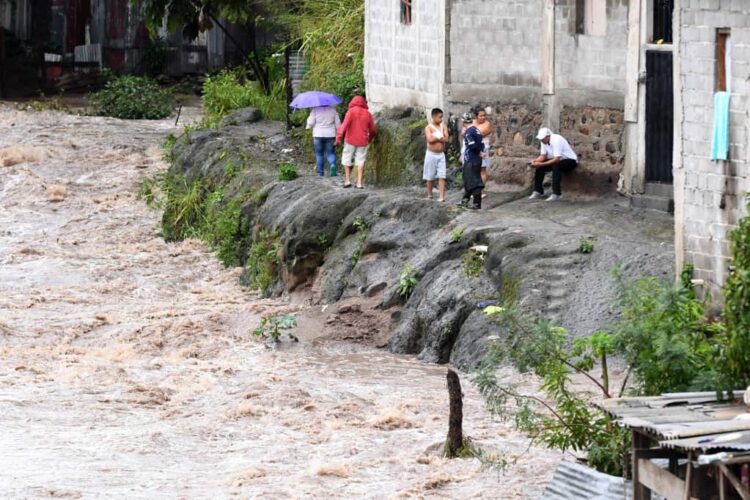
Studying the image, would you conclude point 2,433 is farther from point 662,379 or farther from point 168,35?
point 168,35

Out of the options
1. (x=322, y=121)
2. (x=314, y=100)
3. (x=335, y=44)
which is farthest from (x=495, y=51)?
(x=335, y=44)

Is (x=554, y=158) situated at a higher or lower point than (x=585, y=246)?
higher

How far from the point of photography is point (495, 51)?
72.2 ft

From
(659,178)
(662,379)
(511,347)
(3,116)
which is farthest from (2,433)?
Result: (3,116)

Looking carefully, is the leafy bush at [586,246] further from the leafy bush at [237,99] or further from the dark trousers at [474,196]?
the leafy bush at [237,99]

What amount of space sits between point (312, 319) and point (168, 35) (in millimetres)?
20713

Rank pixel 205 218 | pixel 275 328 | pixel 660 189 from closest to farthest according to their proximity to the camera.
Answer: pixel 660 189 → pixel 275 328 → pixel 205 218

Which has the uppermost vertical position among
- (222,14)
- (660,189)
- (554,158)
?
(222,14)

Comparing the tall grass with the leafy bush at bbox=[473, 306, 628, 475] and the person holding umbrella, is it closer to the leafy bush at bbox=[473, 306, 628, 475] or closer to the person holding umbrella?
the person holding umbrella

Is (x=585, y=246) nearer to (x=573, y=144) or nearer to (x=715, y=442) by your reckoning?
(x=573, y=144)

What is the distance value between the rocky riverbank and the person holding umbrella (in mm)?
384

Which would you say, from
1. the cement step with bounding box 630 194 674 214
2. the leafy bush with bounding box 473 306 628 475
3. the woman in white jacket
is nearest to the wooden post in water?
the leafy bush with bounding box 473 306 628 475

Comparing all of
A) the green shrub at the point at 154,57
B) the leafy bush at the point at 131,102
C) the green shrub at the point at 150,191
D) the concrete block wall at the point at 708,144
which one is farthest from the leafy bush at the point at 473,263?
the green shrub at the point at 154,57

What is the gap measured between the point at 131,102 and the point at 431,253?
18.9 m
